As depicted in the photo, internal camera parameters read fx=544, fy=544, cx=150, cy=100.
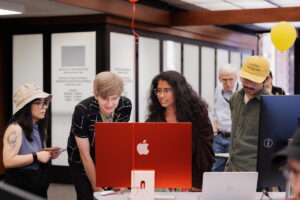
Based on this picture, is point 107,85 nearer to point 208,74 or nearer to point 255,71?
point 255,71

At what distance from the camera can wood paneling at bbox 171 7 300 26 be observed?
8.41 meters

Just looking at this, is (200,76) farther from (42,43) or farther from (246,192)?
(246,192)

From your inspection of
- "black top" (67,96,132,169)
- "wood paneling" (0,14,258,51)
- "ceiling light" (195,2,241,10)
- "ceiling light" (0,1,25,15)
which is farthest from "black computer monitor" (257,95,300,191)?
"ceiling light" (195,2,241,10)

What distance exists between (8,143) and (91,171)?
0.56 m

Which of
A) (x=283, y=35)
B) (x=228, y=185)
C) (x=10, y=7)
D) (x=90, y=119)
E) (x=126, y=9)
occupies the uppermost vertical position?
(x=126, y=9)

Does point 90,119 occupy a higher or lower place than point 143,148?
higher

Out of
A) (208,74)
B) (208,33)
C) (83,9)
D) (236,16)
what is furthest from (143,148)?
(208,74)

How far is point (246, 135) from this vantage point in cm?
367

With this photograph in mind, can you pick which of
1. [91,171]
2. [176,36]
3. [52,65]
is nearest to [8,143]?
[91,171]

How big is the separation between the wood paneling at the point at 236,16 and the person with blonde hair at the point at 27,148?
557cm

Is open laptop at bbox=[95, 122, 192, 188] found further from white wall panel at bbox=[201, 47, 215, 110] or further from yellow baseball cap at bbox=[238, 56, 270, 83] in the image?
white wall panel at bbox=[201, 47, 215, 110]

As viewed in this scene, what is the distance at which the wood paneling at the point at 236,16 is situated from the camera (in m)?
8.41

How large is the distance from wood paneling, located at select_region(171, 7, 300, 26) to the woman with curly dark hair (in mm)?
5293

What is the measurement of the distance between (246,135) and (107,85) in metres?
1.01
